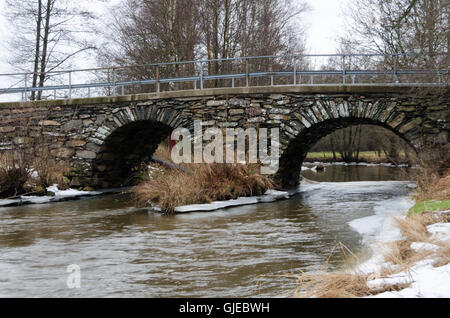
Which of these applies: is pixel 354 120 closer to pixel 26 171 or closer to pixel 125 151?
pixel 125 151

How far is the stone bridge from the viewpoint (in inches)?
509

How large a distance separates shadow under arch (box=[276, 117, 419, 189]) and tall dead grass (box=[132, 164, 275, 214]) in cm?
176

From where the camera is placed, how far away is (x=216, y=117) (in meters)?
14.6

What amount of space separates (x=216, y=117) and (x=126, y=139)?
15.6 ft

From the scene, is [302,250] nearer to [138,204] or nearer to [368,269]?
[368,269]

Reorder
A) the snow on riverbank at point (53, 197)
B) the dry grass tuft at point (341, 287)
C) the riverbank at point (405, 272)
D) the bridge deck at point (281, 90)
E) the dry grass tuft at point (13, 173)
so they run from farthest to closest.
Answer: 1. the dry grass tuft at point (13, 173)
2. the snow on riverbank at point (53, 197)
3. the bridge deck at point (281, 90)
4. the dry grass tuft at point (341, 287)
5. the riverbank at point (405, 272)

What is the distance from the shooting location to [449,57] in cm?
1171

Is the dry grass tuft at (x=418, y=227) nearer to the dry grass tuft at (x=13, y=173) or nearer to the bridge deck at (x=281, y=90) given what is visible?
the bridge deck at (x=281, y=90)

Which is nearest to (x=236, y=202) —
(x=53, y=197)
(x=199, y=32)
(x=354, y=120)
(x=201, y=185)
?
(x=201, y=185)

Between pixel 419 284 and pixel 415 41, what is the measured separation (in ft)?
42.5

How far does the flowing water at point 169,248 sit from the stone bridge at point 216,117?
9.30ft

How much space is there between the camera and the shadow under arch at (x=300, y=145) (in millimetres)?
14427

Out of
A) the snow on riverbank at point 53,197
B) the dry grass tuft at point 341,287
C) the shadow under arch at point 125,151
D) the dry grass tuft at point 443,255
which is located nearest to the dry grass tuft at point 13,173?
the snow on riverbank at point 53,197

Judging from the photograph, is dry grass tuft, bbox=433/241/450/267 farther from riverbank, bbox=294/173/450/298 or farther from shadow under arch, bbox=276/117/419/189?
shadow under arch, bbox=276/117/419/189
